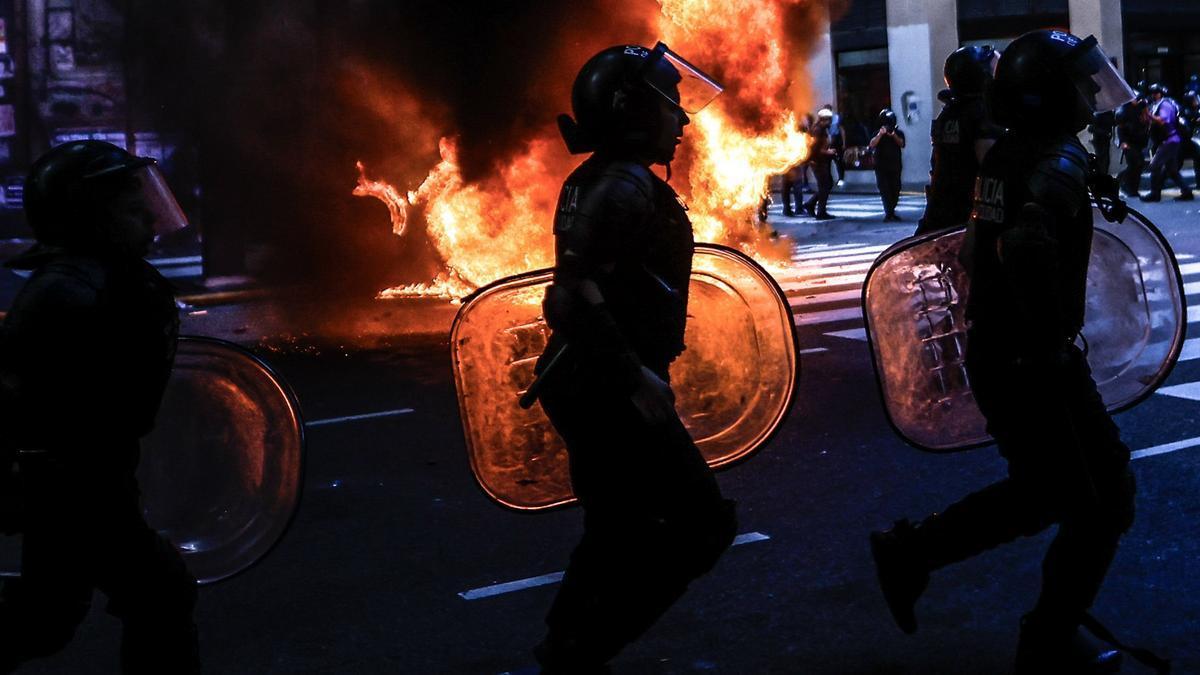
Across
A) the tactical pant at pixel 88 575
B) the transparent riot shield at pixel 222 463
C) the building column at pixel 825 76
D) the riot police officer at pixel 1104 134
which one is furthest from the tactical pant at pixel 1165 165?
the tactical pant at pixel 88 575

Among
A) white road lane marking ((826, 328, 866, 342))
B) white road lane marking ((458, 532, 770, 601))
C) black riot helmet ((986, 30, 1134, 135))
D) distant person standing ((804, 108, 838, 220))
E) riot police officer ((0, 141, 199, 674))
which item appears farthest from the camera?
distant person standing ((804, 108, 838, 220))

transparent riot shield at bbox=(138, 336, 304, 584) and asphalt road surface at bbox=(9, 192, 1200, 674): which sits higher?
transparent riot shield at bbox=(138, 336, 304, 584)

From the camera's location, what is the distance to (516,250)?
13.7m

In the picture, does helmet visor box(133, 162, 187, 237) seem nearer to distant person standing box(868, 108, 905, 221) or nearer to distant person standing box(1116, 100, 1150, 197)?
distant person standing box(868, 108, 905, 221)

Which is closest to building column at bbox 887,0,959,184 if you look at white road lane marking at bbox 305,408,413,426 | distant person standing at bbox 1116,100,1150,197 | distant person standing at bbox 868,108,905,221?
distant person standing at bbox 1116,100,1150,197

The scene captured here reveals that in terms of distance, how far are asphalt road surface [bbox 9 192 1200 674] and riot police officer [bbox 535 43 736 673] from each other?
0.65 m

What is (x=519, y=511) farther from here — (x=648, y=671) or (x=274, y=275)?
(x=274, y=275)

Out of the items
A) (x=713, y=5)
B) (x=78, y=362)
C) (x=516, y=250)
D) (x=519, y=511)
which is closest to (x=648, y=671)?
(x=519, y=511)

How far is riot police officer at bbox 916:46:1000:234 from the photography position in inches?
235

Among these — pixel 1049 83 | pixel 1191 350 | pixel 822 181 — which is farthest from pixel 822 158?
pixel 1049 83

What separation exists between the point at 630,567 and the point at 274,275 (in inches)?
516

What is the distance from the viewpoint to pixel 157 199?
3580mm

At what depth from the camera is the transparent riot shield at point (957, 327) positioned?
454cm

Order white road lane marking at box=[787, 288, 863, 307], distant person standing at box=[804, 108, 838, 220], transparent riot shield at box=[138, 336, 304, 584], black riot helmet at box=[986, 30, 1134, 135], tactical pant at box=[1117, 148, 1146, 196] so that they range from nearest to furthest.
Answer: black riot helmet at box=[986, 30, 1134, 135], transparent riot shield at box=[138, 336, 304, 584], white road lane marking at box=[787, 288, 863, 307], tactical pant at box=[1117, 148, 1146, 196], distant person standing at box=[804, 108, 838, 220]
